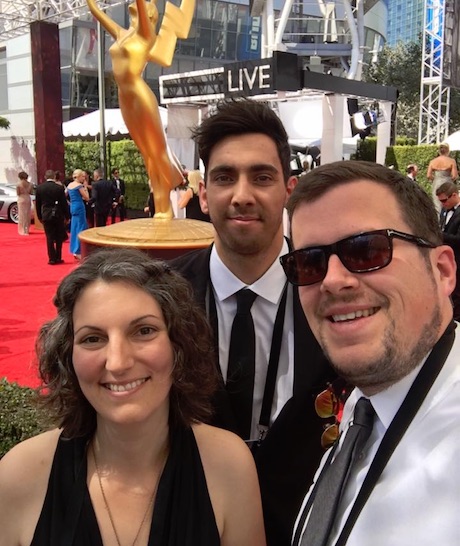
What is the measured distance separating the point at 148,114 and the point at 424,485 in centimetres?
510

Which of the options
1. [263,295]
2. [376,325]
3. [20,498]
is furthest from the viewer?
[263,295]

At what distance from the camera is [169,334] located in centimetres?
173

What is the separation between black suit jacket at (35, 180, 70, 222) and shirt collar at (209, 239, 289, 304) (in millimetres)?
9326

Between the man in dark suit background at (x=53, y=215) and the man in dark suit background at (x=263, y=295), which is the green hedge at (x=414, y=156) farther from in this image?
the man in dark suit background at (x=263, y=295)

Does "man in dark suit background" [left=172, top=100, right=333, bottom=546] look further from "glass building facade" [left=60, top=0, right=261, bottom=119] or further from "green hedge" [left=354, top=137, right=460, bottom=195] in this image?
"glass building facade" [left=60, top=0, right=261, bottom=119]

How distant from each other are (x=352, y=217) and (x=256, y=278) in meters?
0.85

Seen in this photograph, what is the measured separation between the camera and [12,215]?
686 inches

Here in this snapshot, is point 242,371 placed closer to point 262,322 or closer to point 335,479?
point 262,322

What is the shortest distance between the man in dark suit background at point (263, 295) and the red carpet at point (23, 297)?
1146 mm

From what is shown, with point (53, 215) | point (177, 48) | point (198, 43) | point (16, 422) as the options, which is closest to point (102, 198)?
point (53, 215)

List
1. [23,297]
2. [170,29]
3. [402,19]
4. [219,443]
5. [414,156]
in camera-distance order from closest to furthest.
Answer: [219,443] → [170,29] → [23,297] → [414,156] → [402,19]

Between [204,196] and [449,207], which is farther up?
[204,196]

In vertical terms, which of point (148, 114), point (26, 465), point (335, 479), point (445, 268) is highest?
point (148, 114)

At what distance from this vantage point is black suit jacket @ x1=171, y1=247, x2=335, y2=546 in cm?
202
